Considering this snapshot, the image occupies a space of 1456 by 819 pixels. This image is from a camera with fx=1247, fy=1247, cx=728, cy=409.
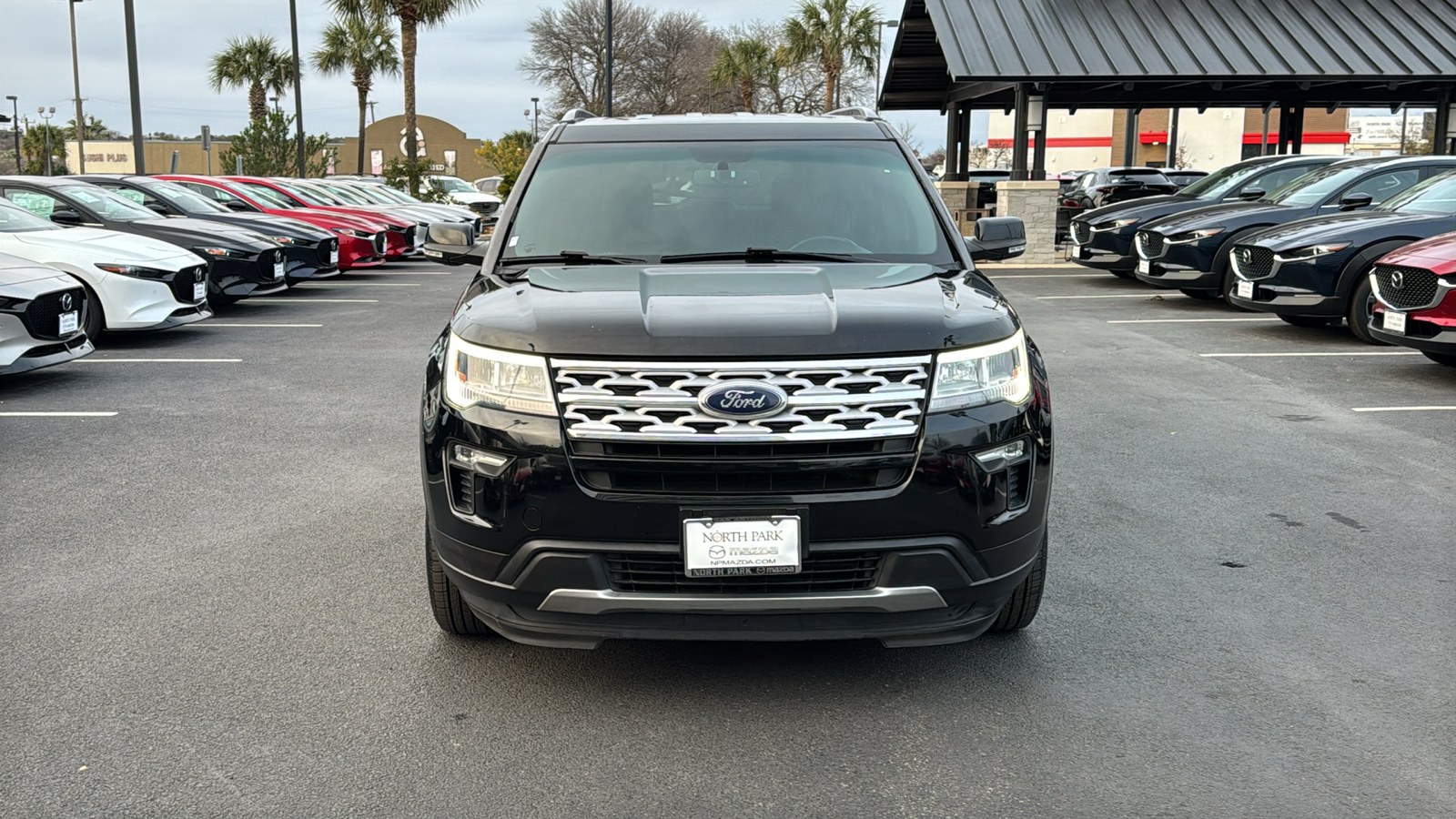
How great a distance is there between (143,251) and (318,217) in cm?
748

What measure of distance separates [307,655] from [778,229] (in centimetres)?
220

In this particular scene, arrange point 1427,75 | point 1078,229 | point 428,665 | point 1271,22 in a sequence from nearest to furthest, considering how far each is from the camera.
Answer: point 428,665 → point 1078,229 → point 1427,75 → point 1271,22

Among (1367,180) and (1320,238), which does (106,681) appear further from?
(1367,180)

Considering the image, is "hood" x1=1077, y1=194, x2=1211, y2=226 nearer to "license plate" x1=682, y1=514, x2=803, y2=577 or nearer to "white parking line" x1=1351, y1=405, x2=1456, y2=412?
"white parking line" x1=1351, y1=405, x2=1456, y2=412

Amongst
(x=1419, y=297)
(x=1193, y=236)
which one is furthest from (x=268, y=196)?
(x=1419, y=297)

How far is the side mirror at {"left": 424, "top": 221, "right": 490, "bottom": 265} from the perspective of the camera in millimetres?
5293

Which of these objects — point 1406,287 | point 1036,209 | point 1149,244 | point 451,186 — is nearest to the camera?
point 1406,287

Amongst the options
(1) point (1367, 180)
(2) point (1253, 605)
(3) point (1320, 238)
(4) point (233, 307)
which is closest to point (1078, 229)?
(1) point (1367, 180)

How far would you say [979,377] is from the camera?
350 cm

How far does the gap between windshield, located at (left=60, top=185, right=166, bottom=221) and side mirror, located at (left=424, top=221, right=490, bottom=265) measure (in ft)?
30.8

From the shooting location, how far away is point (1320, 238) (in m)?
11.4

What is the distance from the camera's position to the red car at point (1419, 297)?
28.4 ft

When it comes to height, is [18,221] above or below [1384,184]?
below

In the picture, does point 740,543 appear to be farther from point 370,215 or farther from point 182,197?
point 370,215
